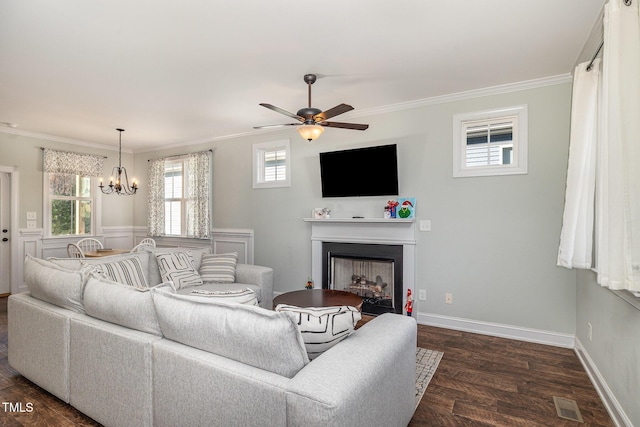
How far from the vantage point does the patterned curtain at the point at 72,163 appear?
5.48m

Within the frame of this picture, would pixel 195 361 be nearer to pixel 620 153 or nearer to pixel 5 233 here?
pixel 620 153

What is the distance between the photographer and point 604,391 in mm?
2291

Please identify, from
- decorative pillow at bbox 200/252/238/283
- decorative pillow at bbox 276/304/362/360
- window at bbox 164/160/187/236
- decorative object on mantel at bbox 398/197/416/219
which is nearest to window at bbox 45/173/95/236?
window at bbox 164/160/187/236

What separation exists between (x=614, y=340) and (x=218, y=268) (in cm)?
369

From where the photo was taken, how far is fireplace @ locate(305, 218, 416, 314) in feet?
13.0

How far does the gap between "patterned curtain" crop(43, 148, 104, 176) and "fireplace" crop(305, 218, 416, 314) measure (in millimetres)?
4378

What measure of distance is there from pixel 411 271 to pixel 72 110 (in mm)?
4762

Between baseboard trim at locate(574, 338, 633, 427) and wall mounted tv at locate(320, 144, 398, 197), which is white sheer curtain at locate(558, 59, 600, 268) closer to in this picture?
baseboard trim at locate(574, 338, 633, 427)

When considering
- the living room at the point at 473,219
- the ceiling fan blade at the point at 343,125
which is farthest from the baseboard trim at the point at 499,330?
the ceiling fan blade at the point at 343,125

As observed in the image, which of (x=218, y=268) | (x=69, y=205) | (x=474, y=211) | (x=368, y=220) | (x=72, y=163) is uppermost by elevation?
(x=72, y=163)

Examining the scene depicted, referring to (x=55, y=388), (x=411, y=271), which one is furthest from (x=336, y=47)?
(x=55, y=388)

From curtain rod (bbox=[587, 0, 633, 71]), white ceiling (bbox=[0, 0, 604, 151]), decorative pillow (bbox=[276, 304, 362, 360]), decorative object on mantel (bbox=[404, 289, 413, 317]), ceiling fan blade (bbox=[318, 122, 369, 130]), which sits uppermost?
white ceiling (bbox=[0, 0, 604, 151])

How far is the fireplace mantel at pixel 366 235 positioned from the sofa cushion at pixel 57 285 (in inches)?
111

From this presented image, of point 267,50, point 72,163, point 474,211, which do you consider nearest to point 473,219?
point 474,211
